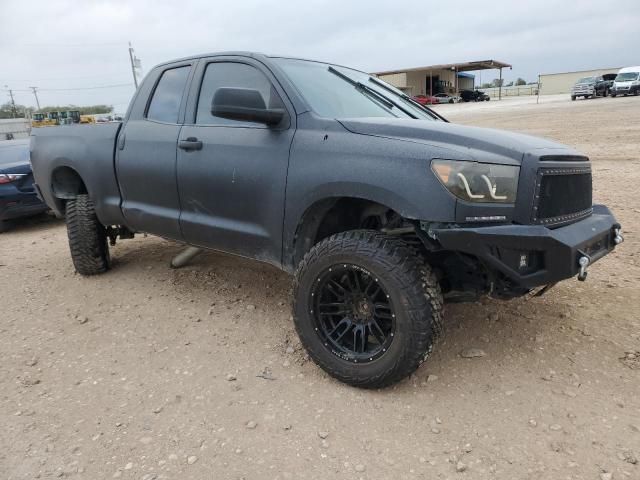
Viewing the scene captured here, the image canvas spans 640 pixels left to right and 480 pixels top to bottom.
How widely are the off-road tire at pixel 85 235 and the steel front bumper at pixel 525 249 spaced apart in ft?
11.4

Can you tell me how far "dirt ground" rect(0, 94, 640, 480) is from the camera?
2.24 m

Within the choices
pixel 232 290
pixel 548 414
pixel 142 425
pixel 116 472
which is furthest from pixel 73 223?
pixel 548 414

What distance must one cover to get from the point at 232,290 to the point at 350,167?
2058 mm

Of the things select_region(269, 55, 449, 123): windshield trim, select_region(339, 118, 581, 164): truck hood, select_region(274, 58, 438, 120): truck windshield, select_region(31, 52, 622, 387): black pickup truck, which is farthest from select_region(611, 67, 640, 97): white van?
select_region(339, 118, 581, 164): truck hood

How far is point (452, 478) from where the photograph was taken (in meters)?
2.10

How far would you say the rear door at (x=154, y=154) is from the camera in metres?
3.77

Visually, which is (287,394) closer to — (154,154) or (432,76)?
(154,154)

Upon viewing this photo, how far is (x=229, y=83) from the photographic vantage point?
3539mm

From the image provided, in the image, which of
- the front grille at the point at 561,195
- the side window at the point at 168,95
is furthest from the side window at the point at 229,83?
the front grille at the point at 561,195

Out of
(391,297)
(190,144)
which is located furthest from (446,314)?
(190,144)

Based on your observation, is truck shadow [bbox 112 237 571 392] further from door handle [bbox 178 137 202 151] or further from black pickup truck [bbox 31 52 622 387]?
door handle [bbox 178 137 202 151]

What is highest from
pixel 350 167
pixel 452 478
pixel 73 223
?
pixel 350 167

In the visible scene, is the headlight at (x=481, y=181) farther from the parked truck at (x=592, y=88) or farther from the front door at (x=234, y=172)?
the parked truck at (x=592, y=88)

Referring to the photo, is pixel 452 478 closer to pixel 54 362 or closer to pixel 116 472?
pixel 116 472
